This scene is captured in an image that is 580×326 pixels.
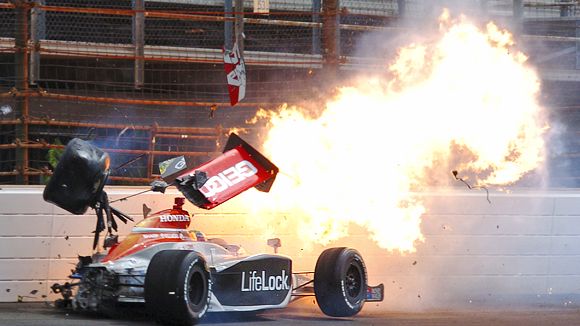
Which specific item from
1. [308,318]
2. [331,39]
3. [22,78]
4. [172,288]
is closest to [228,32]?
[331,39]

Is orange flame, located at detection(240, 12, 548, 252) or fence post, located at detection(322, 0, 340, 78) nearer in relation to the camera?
orange flame, located at detection(240, 12, 548, 252)

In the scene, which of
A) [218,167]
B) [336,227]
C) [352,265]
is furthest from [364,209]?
[218,167]

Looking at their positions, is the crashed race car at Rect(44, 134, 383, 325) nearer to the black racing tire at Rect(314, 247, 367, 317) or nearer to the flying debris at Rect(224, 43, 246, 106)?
the black racing tire at Rect(314, 247, 367, 317)

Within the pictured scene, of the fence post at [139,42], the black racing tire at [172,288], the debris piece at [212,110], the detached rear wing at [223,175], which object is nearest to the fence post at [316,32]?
the debris piece at [212,110]

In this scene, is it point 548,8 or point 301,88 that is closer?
point 301,88

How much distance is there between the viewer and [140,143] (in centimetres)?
1212

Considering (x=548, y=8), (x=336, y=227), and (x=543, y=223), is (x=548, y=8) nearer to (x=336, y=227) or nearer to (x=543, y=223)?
(x=543, y=223)

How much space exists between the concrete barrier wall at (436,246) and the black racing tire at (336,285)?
42.9 inches

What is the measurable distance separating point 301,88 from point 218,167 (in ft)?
9.05

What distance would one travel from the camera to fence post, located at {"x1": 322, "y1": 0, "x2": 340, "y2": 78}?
12.3m

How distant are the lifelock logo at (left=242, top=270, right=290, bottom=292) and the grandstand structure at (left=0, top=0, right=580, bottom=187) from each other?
259 cm

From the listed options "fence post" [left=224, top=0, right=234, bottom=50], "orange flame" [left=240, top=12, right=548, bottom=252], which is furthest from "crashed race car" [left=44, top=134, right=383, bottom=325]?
"fence post" [left=224, top=0, right=234, bottom=50]

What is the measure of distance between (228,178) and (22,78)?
115 inches

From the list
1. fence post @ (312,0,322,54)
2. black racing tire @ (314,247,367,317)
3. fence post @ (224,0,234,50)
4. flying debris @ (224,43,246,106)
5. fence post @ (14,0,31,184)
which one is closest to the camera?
black racing tire @ (314,247,367,317)
